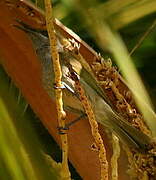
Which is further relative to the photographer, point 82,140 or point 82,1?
point 82,140

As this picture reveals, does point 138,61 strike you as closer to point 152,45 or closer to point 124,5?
point 152,45

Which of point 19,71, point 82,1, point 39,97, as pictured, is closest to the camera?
point 82,1

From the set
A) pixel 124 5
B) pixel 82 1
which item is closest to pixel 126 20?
pixel 124 5

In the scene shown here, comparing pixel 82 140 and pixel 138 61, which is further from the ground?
pixel 138 61

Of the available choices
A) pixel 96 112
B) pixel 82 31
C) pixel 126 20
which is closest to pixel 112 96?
pixel 126 20

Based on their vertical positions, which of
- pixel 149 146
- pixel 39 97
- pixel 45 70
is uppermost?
pixel 45 70

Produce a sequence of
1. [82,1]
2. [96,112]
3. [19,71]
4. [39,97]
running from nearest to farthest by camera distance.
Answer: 1. [82,1]
2. [19,71]
3. [39,97]
4. [96,112]
